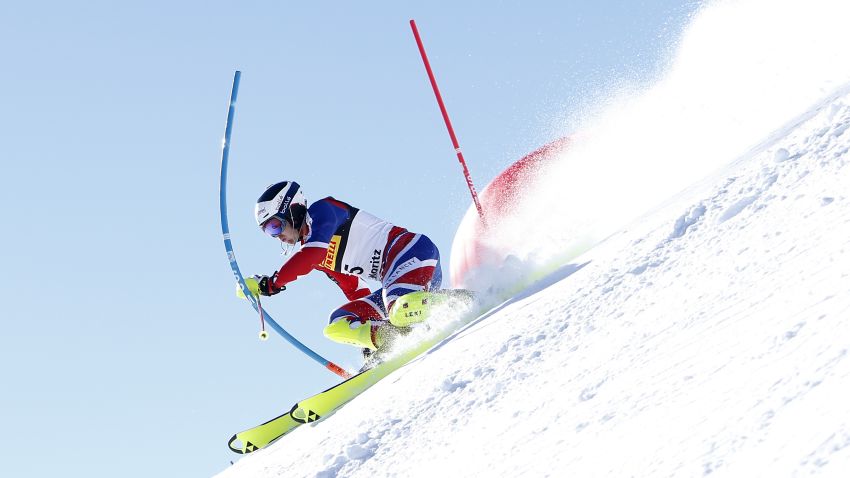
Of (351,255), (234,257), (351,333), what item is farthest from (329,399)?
(234,257)

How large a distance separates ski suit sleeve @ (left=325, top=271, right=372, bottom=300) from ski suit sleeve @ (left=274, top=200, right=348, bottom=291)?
2.49 feet

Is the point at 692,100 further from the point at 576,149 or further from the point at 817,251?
the point at 817,251

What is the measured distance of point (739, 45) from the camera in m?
8.95

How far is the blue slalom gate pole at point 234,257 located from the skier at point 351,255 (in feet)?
0.69

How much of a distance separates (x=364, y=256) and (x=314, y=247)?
50cm

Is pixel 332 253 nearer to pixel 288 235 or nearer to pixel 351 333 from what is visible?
pixel 288 235

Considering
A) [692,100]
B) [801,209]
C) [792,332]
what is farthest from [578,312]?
[692,100]

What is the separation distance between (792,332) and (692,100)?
582 centimetres

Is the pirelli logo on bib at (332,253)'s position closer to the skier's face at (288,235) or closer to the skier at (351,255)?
the skier at (351,255)

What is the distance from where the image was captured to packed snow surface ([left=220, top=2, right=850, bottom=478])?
267 centimetres

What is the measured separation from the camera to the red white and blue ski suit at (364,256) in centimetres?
701

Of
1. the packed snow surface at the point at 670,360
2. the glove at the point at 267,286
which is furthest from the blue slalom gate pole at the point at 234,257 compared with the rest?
the packed snow surface at the point at 670,360

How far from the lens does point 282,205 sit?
7.11 meters

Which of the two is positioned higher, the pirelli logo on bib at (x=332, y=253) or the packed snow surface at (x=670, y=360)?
the pirelli logo on bib at (x=332, y=253)
